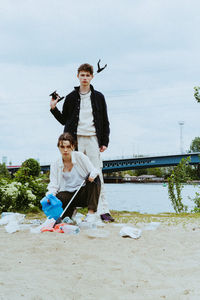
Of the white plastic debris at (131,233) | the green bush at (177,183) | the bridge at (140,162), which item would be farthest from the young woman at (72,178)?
the bridge at (140,162)

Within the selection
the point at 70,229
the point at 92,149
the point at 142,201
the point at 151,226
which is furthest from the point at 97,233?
the point at 142,201

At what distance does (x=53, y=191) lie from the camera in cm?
383

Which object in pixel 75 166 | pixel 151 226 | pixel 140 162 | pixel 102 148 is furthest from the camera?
pixel 140 162

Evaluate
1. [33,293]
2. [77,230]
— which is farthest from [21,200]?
[33,293]

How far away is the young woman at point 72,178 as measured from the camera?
385cm

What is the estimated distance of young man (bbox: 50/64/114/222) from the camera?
4.35 m

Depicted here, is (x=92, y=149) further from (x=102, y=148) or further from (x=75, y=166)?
(x=75, y=166)

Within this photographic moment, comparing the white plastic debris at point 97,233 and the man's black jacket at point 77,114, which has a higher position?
the man's black jacket at point 77,114

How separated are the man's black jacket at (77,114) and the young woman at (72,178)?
0.48 metres

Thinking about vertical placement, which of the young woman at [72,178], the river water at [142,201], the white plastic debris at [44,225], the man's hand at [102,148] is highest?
the man's hand at [102,148]

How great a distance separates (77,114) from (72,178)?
882 mm

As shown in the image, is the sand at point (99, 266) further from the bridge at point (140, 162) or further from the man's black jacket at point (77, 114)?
the bridge at point (140, 162)

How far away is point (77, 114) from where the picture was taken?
4.36 metres

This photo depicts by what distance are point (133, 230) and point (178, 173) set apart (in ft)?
13.2
